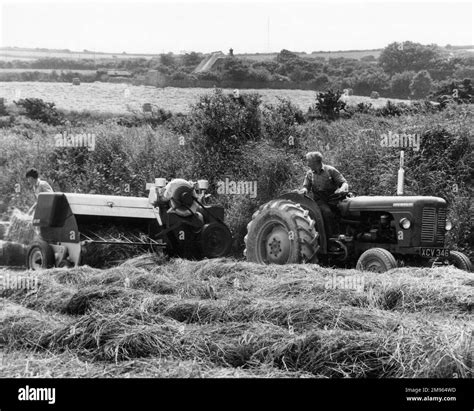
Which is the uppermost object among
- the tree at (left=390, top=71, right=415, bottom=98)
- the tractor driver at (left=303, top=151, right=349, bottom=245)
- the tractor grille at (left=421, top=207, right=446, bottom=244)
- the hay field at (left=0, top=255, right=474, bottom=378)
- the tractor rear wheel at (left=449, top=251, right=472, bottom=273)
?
the tree at (left=390, top=71, right=415, bottom=98)

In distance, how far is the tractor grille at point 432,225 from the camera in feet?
27.6

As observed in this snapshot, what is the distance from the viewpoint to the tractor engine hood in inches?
332

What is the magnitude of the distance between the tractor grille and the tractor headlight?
0.15 metres

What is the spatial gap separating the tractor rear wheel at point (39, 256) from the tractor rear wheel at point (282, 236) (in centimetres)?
239

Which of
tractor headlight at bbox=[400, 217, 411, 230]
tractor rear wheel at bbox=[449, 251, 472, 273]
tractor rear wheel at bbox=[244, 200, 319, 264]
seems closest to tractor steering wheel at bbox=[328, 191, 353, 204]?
tractor rear wheel at bbox=[244, 200, 319, 264]

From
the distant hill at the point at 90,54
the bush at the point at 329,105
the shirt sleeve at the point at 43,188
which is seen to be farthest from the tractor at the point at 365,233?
the bush at the point at 329,105

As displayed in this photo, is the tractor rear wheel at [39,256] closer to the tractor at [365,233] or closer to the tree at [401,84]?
the tractor at [365,233]

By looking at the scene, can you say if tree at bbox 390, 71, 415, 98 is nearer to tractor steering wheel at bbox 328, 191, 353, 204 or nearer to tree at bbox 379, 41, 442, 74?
tree at bbox 379, 41, 442, 74

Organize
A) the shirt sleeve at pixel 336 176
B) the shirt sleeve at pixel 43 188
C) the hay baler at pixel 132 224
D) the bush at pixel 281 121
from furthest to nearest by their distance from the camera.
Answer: the bush at pixel 281 121
the shirt sleeve at pixel 43 188
the hay baler at pixel 132 224
the shirt sleeve at pixel 336 176

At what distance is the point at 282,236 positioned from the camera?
29.6 ft

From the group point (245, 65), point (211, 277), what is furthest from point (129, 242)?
point (245, 65)

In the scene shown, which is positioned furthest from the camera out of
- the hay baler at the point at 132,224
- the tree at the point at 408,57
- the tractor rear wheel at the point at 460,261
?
the hay baler at the point at 132,224
